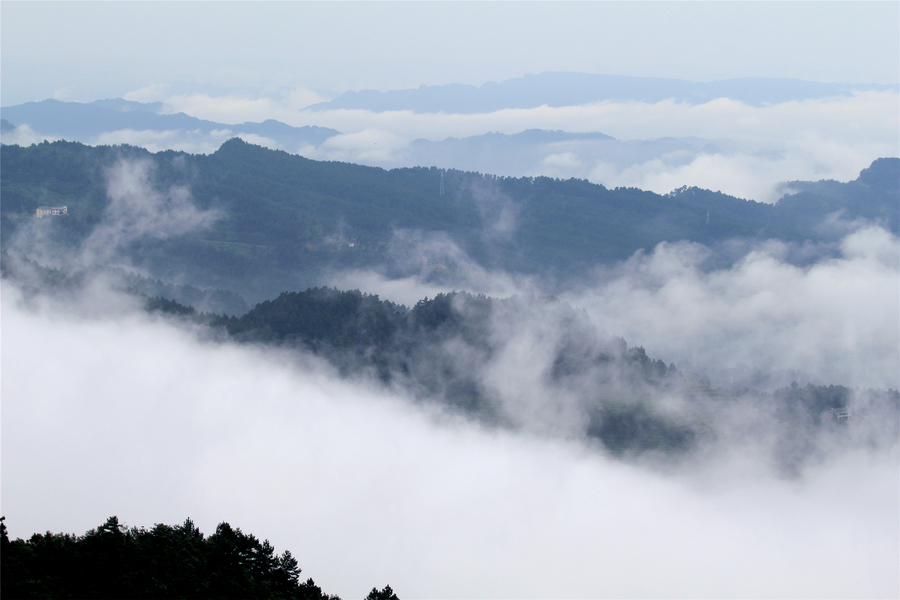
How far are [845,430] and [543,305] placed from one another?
5367cm

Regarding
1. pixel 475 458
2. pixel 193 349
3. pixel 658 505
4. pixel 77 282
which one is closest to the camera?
pixel 658 505

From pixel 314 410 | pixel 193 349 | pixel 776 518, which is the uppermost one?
pixel 193 349

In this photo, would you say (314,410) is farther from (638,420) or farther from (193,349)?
(638,420)

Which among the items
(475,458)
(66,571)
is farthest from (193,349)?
(66,571)

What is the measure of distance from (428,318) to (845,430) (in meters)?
69.2

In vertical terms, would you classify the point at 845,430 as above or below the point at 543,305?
→ below

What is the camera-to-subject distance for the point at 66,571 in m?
41.5

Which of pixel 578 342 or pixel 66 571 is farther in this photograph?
pixel 578 342

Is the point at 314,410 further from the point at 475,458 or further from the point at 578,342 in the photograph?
the point at 578,342

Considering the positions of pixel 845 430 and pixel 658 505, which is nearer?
pixel 658 505

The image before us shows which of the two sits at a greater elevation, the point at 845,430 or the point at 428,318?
the point at 428,318

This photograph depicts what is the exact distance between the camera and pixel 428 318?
156500 mm

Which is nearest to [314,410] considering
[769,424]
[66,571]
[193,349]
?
[193,349]

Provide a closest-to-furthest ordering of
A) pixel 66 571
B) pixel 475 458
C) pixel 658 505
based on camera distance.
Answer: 1. pixel 66 571
2. pixel 658 505
3. pixel 475 458
